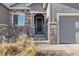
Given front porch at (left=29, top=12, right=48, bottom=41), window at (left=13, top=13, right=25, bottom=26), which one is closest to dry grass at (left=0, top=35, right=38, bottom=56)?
front porch at (left=29, top=12, right=48, bottom=41)

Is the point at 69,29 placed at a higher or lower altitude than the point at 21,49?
higher

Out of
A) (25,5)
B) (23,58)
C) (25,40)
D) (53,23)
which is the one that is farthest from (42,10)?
(23,58)

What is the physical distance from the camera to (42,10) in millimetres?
20703

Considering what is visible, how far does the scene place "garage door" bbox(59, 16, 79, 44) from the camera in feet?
50.1

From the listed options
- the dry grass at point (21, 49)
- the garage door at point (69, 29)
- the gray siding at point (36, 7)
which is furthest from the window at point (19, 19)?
the dry grass at point (21, 49)

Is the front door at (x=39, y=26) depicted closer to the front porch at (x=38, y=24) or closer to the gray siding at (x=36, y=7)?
the front porch at (x=38, y=24)

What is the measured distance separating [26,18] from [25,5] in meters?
1.61

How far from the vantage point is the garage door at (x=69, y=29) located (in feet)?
50.1

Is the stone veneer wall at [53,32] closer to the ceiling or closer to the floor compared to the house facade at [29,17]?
closer to the floor

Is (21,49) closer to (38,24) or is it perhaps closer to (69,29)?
(69,29)

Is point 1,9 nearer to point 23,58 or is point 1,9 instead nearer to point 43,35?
point 43,35

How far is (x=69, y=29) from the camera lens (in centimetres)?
1535

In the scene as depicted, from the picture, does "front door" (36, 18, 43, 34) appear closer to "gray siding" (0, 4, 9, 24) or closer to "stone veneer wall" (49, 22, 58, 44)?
"gray siding" (0, 4, 9, 24)

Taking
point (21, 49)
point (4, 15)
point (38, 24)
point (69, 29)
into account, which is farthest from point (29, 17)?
point (21, 49)
